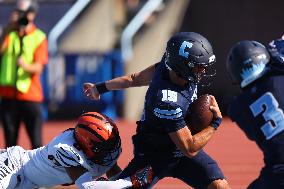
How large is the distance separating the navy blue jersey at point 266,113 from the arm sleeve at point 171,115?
23.4 inches

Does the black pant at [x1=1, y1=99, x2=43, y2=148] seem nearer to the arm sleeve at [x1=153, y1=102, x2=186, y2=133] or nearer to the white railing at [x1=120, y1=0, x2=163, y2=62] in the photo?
the arm sleeve at [x1=153, y1=102, x2=186, y2=133]

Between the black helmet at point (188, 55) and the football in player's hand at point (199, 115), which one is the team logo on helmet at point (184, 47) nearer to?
the black helmet at point (188, 55)

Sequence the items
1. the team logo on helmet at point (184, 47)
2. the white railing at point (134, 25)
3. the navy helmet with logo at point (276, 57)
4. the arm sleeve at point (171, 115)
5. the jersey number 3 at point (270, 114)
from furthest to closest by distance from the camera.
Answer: the white railing at point (134, 25)
the team logo on helmet at point (184, 47)
the arm sleeve at point (171, 115)
the navy helmet with logo at point (276, 57)
the jersey number 3 at point (270, 114)

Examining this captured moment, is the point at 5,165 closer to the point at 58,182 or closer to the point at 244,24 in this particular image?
the point at 58,182

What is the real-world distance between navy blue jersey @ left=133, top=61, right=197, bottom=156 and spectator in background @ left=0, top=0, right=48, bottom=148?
265 centimetres

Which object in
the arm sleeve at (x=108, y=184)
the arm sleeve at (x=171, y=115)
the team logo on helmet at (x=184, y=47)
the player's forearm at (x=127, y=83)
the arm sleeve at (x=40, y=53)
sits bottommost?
the arm sleeve at (x=108, y=184)

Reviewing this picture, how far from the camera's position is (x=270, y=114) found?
15.3ft

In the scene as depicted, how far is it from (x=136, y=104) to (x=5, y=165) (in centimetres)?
893

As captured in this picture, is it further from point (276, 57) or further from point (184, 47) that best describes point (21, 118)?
point (276, 57)

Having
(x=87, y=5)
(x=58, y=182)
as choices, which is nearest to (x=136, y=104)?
(x=87, y=5)

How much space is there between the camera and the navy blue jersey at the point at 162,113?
5285 millimetres

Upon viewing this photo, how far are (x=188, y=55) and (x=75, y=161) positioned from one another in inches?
43.2

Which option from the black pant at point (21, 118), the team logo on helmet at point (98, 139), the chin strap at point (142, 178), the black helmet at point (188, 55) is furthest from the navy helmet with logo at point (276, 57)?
the black pant at point (21, 118)

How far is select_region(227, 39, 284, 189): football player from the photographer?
183 inches
